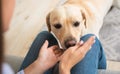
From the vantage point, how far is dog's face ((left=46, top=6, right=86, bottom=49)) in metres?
1.50

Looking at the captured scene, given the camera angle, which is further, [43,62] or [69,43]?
[69,43]

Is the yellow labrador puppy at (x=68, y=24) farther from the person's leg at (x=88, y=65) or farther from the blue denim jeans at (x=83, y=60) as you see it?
the person's leg at (x=88, y=65)

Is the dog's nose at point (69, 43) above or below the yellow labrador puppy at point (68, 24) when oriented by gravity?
below

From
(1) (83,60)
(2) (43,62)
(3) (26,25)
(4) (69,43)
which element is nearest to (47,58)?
(2) (43,62)

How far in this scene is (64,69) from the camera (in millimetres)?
829

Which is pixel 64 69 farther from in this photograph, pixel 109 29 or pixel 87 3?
pixel 109 29

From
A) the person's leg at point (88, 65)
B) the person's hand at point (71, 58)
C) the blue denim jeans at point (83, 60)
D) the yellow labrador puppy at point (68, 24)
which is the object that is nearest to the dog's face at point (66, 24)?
the yellow labrador puppy at point (68, 24)

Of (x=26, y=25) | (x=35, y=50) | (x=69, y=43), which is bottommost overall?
(x=26, y=25)

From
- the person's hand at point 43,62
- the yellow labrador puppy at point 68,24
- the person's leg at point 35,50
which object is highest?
the person's hand at point 43,62

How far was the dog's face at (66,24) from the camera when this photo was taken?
150 cm

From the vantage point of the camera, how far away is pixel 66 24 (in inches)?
60.7

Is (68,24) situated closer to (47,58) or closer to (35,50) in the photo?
(35,50)

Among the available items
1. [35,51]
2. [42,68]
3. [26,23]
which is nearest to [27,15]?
[26,23]

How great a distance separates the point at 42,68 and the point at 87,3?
114cm
